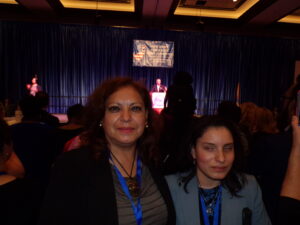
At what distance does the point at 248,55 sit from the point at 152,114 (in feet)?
33.7

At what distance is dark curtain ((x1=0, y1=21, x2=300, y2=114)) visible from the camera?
10.0 m

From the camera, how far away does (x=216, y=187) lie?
1.47 metres

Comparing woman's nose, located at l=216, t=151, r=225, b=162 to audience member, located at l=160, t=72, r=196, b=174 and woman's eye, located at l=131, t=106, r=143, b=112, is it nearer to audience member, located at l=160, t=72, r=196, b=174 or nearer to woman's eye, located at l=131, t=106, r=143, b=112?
woman's eye, located at l=131, t=106, r=143, b=112

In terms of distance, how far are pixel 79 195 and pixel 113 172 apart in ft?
0.81

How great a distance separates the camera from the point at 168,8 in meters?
8.07

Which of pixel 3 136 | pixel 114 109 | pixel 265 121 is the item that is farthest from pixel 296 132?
pixel 265 121

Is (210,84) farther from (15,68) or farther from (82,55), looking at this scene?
(15,68)

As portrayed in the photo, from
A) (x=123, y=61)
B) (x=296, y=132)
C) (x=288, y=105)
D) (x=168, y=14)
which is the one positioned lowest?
(x=296, y=132)

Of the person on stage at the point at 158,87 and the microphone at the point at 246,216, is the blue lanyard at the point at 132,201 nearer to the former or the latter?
the microphone at the point at 246,216

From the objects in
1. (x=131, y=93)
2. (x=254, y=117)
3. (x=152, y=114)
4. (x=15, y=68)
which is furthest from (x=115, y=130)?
(x=15, y=68)

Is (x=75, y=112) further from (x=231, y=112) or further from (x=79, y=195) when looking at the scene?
(x=79, y=195)

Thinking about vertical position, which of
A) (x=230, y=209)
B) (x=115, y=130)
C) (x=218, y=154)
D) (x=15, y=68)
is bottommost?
(x=230, y=209)

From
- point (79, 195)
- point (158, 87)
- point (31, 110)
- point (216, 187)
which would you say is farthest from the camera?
point (158, 87)

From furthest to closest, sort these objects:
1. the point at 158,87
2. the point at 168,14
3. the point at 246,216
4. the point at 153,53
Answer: the point at 158,87 → the point at 153,53 → the point at 168,14 → the point at 246,216
